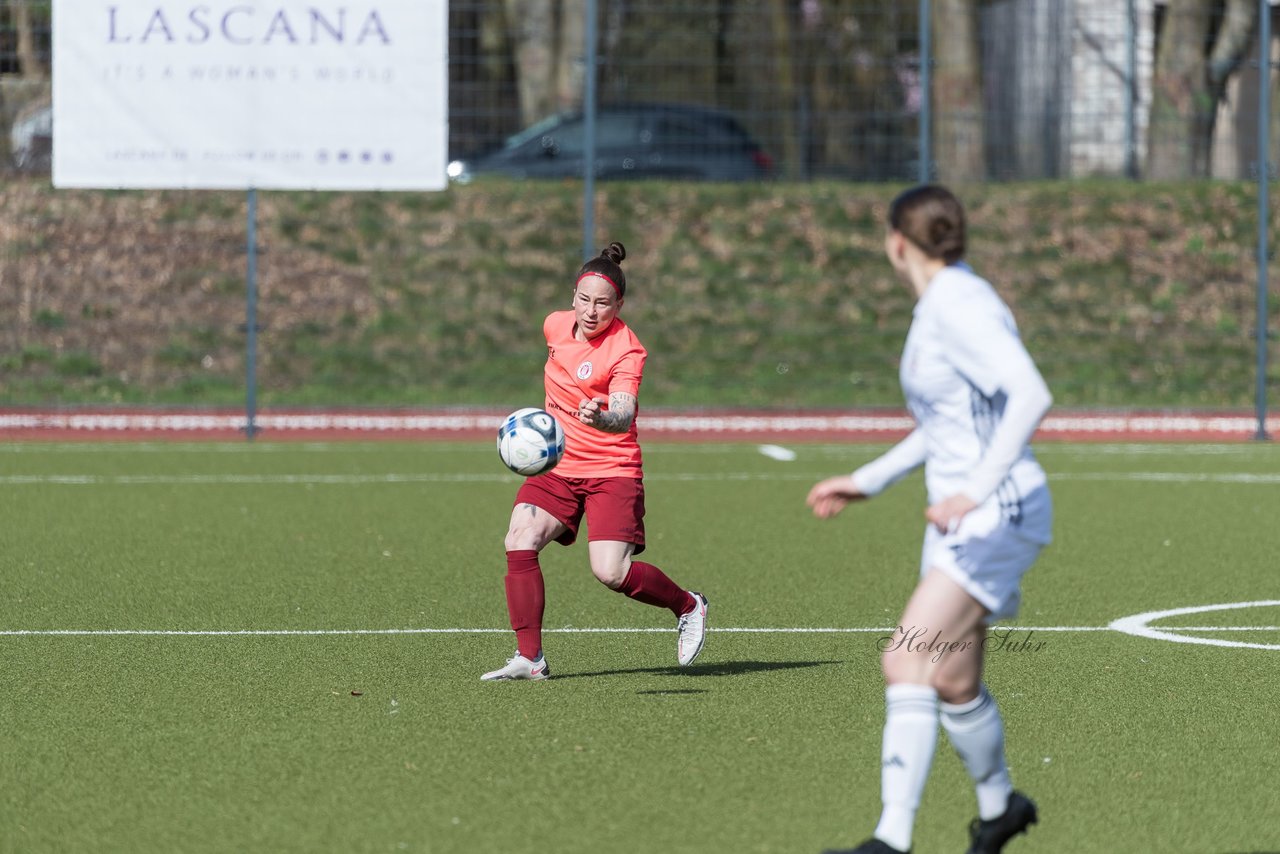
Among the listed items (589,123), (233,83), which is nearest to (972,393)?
(233,83)

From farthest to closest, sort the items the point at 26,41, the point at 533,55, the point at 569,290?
the point at 533,55 → the point at 569,290 → the point at 26,41

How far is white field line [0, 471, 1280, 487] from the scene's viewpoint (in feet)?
50.0

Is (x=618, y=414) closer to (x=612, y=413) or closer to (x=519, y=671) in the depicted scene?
(x=612, y=413)

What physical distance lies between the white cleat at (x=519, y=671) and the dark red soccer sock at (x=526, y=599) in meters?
0.03

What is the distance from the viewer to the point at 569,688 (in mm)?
7375

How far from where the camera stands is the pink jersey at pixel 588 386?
24.1 feet

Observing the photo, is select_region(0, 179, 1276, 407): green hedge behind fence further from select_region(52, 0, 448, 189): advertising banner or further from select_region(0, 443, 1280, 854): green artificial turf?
select_region(0, 443, 1280, 854): green artificial turf

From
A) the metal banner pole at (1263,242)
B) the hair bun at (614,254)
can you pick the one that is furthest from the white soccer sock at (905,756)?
the metal banner pole at (1263,242)

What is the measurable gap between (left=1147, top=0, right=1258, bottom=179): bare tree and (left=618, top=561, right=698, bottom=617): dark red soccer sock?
16.5 metres

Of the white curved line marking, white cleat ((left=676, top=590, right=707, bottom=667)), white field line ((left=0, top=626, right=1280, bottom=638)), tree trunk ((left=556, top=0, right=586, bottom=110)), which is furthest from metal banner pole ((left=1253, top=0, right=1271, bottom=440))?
white cleat ((left=676, top=590, right=707, bottom=667))

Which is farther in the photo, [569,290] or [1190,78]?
[1190,78]

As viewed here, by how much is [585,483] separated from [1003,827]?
Answer: 2.96 m

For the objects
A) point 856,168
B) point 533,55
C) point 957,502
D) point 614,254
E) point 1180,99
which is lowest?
point 957,502

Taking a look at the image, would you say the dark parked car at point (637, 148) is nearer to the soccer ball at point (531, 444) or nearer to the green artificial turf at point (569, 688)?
the green artificial turf at point (569, 688)
